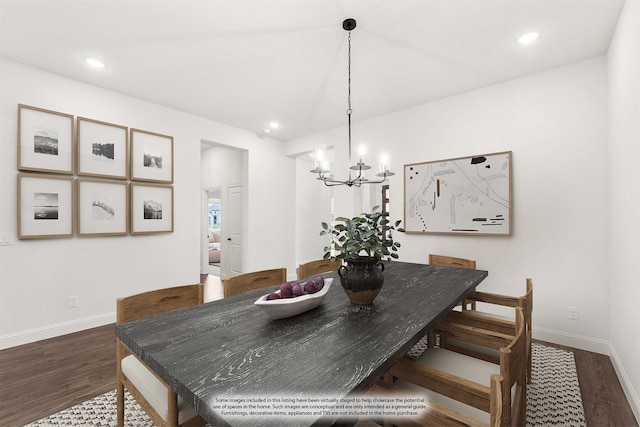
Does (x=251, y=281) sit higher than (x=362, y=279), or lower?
lower

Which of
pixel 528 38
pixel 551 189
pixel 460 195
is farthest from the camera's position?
pixel 460 195

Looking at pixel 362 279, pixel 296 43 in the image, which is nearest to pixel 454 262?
pixel 362 279

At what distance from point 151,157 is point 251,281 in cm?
261

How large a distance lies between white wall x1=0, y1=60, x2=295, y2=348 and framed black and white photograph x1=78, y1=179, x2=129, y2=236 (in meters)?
0.12

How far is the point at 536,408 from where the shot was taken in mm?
1751

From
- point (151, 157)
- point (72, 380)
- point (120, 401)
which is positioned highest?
point (151, 157)

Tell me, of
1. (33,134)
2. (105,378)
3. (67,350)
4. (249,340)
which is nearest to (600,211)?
(249,340)

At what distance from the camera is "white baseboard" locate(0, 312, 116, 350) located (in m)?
2.59

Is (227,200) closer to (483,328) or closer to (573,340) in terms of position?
(483,328)

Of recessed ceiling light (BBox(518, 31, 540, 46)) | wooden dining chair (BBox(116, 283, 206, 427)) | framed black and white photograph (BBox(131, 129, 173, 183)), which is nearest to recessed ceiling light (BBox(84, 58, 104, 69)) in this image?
framed black and white photograph (BBox(131, 129, 173, 183))

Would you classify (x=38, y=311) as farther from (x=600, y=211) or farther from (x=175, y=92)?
(x=600, y=211)

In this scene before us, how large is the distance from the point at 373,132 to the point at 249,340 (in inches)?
143

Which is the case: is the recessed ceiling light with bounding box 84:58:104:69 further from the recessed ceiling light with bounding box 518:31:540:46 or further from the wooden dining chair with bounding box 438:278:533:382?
the recessed ceiling light with bounding box 518:31:540:46

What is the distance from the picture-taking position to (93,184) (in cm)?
307
